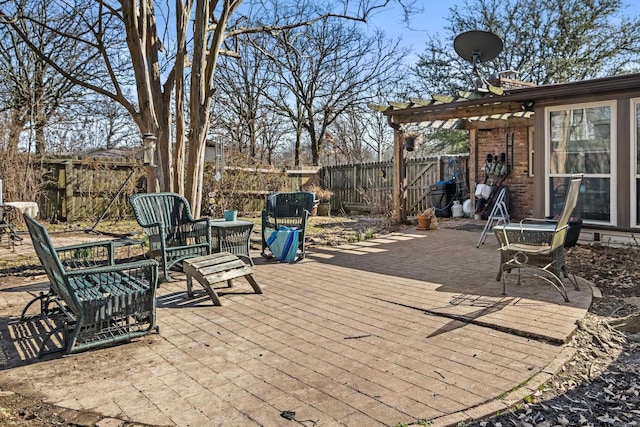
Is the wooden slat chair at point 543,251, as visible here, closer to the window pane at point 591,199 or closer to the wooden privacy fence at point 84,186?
the window pane at point 591,199

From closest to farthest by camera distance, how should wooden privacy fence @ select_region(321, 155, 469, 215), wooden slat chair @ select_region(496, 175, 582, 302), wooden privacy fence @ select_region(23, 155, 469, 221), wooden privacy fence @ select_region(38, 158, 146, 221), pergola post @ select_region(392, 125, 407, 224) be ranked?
wooden slat chair @ select_region(496, 175, 582, 302) → pergola post @ select_region(392, 125, 407, 224) → wooden privacy fence @ select_region(38, 158, 146, 221) → wooden privacy fence @ select_region(23, 155, 469, 221) → wooden privacy fence @ select_region(321, 155, 469, 215)

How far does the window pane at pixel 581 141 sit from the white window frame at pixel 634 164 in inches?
12.7

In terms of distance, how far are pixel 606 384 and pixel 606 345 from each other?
66 centimetres

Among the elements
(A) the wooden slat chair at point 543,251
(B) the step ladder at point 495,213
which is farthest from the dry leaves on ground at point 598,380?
(B) the step ladder at point 495,213

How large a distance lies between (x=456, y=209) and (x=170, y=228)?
8032 millimetres

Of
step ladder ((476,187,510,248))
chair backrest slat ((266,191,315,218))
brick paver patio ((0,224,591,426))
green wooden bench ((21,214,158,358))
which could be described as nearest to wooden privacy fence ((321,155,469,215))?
step ladder ((476,187,510,248))

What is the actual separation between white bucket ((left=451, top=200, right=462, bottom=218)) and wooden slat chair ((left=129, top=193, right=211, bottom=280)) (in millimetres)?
7646

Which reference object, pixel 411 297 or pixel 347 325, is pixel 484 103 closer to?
pixel 411 297

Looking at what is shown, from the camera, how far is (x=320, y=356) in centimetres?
310

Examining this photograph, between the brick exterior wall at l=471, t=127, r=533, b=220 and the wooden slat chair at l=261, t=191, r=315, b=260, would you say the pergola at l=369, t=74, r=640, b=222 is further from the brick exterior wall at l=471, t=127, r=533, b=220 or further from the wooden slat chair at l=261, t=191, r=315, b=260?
the wooden slat chair at l=261, t=191, r=315, b=260

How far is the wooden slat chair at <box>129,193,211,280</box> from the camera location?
519 cm

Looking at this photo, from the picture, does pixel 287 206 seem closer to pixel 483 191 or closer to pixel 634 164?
pixel 634 164

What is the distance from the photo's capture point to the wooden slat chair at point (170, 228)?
5188 millimetres

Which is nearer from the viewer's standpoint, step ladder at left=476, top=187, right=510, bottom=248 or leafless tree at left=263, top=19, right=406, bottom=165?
step ladder at left=476, top=187, right=510, bottom=248
